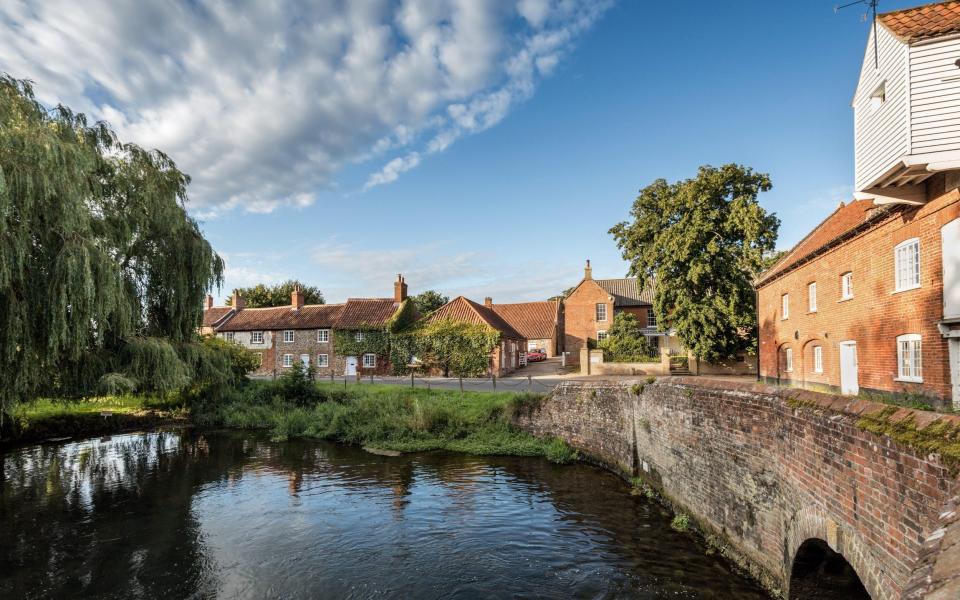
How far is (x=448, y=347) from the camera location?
1512 inches

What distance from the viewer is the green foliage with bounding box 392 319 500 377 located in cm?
3753

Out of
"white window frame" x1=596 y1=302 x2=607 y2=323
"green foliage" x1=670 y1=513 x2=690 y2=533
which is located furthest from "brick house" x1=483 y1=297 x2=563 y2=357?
"green foliage" x1=670 y1=513 x2=690 y2=533

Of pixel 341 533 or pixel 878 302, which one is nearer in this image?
pixel 341 533

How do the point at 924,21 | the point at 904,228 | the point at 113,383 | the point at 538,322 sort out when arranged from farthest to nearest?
1. the point at 538,322
2. the point at 113,383
3. the point at 904,228
4. the point at 924,21

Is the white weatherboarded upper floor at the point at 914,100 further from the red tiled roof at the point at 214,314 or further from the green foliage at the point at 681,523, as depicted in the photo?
the red tiled roof at the point at 214,314

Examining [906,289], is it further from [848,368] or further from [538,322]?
[538,322]

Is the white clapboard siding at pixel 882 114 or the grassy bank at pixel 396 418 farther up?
the white clapboard siding at pixel 882 114

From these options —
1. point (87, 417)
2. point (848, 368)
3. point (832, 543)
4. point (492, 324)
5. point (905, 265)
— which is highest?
point (905, 265)

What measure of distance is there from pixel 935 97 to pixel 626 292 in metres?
39.0

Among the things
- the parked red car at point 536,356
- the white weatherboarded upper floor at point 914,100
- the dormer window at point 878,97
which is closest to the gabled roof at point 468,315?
the parked red car at point 536,356

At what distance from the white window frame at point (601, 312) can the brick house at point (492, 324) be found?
8310 mm

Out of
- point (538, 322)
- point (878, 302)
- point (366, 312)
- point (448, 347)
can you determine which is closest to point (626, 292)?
point (538, 322)

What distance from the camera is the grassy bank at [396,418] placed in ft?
63.4

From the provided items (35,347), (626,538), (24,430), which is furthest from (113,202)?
(626,538)
